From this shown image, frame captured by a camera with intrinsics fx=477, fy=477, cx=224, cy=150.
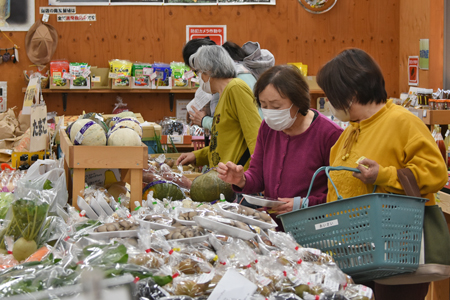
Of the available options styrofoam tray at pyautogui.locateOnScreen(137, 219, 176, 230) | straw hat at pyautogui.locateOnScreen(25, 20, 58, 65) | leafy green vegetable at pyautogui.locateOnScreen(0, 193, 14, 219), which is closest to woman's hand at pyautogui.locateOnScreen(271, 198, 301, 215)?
styrofoam tray at pyautogui.locateOnScreen(137, 219, 176, 230)

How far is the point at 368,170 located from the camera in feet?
5.32

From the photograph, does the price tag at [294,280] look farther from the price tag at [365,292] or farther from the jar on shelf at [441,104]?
the jar on shelf at [441,104]

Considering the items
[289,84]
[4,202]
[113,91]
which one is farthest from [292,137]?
[113,91]

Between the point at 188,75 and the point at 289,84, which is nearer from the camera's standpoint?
the point at 289,84

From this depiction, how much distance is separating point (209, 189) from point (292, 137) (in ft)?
1.86

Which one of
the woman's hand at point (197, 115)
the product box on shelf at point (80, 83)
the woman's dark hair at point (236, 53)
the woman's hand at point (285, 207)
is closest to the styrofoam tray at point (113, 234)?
the woman's hand at point (285, 207)

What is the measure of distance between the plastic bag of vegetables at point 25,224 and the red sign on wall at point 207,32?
14.8ft

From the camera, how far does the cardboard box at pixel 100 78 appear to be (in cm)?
555

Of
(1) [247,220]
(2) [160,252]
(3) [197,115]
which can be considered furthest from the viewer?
(3) [197,115]

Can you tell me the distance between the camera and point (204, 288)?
1294 mm

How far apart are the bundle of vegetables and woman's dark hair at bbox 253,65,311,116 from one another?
1116 millimetres

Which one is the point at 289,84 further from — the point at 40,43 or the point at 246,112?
the point at 40,43

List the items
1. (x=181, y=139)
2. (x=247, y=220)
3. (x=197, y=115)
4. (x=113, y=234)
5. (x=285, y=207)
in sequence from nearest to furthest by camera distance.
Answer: (x=113, y=234), (x=247, y=220), (x=285, y=207), (x=197, y=115), (x=181, y=139)

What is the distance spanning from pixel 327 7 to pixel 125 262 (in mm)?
5458
